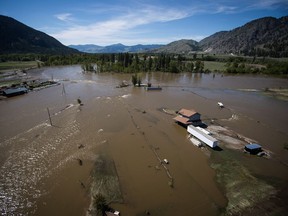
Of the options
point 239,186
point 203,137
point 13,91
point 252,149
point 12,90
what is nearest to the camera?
point 239,186

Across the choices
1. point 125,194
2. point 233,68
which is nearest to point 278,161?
point 125,194

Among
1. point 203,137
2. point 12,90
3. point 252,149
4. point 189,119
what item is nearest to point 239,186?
point 252,149

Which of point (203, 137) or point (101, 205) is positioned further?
point (203, 137)

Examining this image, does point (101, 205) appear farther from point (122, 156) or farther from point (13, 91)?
point (13, 91)

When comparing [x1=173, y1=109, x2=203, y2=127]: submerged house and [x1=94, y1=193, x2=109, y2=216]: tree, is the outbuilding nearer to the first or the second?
[x1=173, y1=109, x2=203, y2=127]: submerged house

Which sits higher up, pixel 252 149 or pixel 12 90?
pixel 252 149

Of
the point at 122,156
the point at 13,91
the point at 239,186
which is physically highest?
the point at 13,91
